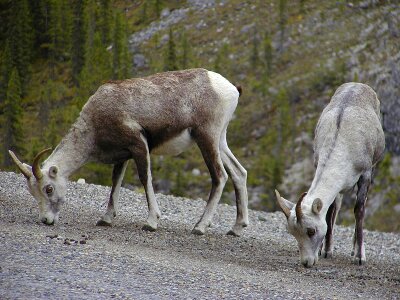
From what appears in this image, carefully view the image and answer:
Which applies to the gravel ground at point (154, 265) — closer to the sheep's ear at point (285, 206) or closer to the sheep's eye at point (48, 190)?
the sheep's eye at point (48, 190)

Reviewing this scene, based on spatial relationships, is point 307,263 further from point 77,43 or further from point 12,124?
point 77,43

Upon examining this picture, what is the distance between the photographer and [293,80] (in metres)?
58.7

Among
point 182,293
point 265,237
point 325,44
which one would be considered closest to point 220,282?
point 182,293

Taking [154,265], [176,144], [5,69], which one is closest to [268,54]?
[5,69]

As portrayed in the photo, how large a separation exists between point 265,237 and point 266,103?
43.5 meters

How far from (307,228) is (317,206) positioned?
41 centimetres

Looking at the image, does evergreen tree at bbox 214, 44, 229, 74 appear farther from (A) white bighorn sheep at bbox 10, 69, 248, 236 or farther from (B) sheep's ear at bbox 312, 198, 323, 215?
(B) sheep's ear at bbox 312, 198, 323, 215

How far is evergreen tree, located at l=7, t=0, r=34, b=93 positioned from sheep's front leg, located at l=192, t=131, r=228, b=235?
46379 millimetres

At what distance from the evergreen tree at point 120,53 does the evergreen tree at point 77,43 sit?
404 cm

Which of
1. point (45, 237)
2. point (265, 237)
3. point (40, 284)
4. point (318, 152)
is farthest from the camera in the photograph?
point (265, 237)

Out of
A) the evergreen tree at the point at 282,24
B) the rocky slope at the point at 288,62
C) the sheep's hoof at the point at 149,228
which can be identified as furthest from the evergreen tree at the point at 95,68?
the sheep's hoof at the point at 149,228

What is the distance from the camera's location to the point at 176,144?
42.0ft

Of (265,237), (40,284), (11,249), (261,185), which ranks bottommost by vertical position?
(261,185)

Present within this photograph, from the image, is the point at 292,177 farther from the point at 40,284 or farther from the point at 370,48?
the point at 40,284
